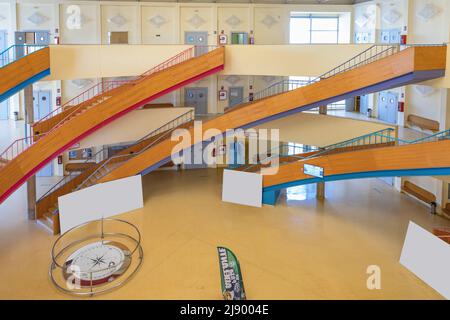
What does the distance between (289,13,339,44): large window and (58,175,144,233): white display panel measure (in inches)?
626

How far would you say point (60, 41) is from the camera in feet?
85.7

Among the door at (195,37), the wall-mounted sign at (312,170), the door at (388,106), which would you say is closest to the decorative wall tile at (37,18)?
the door at (195,37)

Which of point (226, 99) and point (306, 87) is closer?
point (306, 87)

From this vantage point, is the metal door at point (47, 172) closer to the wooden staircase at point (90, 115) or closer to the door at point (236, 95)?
the wooden staircase at point (90, 115)

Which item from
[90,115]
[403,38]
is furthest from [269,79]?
[90,115]

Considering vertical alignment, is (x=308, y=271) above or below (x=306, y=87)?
below

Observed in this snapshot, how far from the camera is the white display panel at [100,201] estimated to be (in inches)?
728

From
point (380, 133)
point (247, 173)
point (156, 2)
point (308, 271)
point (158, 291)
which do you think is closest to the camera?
point (158, 291)

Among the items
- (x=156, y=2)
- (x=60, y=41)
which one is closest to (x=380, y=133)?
(x=156, y=2)

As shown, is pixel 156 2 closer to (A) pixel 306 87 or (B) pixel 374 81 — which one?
(A) pixel 306 87

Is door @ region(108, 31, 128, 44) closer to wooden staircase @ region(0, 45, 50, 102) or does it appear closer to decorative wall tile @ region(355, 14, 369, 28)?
wooden staircase @ region(0, 45, 50, 102)

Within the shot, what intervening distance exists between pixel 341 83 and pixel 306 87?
158 centimetres

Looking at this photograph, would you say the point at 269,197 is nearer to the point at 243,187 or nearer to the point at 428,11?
the point at 243,187

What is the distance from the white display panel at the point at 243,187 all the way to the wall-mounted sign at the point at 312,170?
7.90 feet
